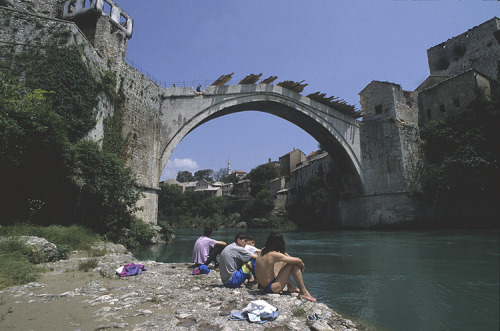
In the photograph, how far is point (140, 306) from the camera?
9.61 ft

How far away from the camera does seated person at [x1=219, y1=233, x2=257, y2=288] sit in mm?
3931

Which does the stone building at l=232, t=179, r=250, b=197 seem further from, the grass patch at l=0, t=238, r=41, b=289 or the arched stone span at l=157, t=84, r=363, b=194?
the grass patch at l=0, t=238, r=41, b=289

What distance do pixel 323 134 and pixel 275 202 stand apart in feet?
66.9

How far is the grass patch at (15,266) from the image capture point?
3723 mm

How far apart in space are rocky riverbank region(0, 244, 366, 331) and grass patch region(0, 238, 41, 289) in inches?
6.8

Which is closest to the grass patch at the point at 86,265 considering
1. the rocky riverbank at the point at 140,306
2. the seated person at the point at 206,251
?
the rocky riverbank at the point at 140,306

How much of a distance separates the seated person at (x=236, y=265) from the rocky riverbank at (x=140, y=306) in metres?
0.15

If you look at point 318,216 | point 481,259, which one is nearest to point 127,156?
point 481,259

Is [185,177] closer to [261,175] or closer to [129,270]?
[261,175]

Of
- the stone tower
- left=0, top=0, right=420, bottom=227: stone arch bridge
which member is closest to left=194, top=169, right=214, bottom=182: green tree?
left=0, top=0, right=420, bottom=227: stone arch bridge

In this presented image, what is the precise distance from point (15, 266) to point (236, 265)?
3.27m

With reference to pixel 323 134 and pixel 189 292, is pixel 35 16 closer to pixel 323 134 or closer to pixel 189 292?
pixel 189 292

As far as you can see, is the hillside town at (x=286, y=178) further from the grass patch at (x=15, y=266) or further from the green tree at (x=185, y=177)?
the grass patch at (x=15, y=266)

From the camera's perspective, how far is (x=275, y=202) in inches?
1571
